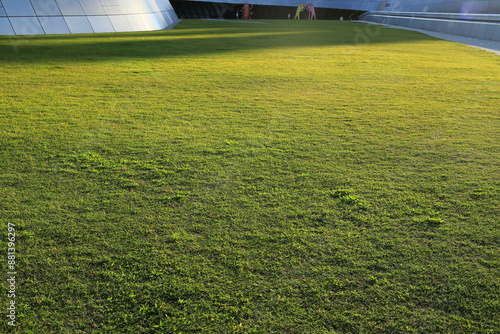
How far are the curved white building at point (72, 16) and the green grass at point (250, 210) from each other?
8461 mm

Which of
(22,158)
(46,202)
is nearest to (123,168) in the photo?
(46,202)

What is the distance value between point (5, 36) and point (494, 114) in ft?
47.8

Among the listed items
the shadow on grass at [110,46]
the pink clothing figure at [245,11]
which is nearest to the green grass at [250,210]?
the shadow on grass at [110,46]

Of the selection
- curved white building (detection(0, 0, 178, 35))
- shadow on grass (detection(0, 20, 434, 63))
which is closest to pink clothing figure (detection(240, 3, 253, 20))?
curved white building (detection(0, 0, 178, 35))

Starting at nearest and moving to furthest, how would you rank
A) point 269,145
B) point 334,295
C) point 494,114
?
point 334,295 < point 269,145 < point 494,114

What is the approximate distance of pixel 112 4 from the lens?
1570 cm

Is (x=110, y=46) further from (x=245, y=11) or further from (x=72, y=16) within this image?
(x=245, y=11)

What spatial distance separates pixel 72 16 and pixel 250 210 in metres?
14.9

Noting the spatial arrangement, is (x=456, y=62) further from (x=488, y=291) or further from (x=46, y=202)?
(x=46, y=202)

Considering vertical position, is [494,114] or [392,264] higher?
[392,264]

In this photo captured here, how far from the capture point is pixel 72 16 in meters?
14.3

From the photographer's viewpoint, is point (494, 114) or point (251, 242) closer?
point (251, 242)

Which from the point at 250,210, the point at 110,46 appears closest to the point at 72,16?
the point at 110,46

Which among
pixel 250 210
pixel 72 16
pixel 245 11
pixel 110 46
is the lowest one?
pixel 245 11
